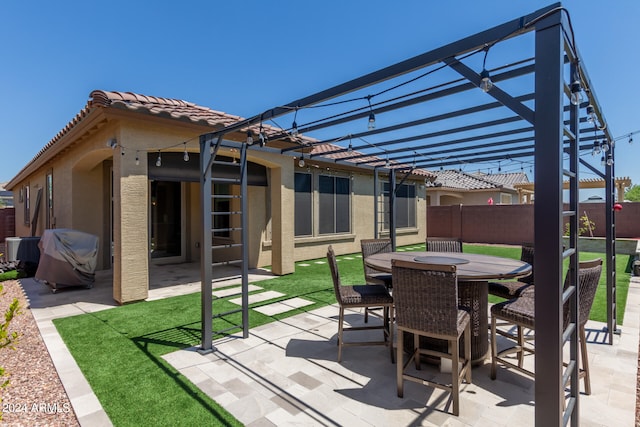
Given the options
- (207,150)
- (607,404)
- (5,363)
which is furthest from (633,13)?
(5,363)

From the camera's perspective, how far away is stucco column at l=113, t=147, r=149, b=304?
5.35 m

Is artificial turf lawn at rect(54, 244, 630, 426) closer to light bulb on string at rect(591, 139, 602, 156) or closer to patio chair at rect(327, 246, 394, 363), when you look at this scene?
patio chair at rect(327, 246, 394, 363)

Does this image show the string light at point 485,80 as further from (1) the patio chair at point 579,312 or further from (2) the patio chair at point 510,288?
(2) the patio chair at point 510,288

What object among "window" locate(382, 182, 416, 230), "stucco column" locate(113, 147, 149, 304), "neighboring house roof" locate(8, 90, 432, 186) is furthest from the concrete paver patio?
"window" locate(382, 182, 416, 230)

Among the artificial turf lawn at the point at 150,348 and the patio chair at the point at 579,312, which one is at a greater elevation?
the patio chair at the point at 579,312

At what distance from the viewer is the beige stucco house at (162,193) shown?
541 centimetres

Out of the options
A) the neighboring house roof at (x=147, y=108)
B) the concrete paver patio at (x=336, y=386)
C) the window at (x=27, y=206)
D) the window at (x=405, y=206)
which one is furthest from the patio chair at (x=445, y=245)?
the window at (x=27, y=206)

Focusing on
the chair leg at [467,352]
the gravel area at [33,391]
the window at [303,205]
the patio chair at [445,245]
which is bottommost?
the gravel area at [33,391]

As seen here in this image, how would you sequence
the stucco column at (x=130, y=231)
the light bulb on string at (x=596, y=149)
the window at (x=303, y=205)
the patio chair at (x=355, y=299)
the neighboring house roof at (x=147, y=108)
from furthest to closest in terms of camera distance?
the window at (x=303, y=205)
the stucco column at (x=130, y=231)
the neighboring house roof at (x=147, y=108)
the light bulb on string at (x=596, y=149)
the patio chair at (x=355, y=299)

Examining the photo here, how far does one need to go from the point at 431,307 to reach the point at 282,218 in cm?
549

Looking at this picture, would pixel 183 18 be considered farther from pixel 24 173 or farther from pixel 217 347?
pixel 24 173

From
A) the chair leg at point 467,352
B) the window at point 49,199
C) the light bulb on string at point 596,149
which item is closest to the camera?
the chair leg at point 467,352

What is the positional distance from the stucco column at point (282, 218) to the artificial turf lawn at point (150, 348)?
106cm

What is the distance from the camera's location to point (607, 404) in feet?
8.21
